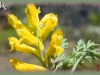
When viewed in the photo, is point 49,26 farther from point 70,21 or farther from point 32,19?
point 70,21

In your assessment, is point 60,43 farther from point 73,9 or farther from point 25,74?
point 73,9

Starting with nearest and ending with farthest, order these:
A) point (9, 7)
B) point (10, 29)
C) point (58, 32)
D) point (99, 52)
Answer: point (58, 32) < point (99, 52) < point (9, 7) < point (10, 29)

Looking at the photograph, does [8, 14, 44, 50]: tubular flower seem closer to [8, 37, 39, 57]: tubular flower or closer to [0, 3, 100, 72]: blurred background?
[8, 37, 39, 57]: tubular flower

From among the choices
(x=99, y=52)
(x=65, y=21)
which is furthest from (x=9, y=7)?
(x=99, y=52)

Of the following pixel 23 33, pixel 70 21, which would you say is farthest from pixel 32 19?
pixel 70 21

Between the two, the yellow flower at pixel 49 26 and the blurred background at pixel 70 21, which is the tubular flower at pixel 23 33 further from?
the blurred background at pixel 70 21

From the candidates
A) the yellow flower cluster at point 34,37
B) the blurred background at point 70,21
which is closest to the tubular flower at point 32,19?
the yellow flower cluster at point 34,37
